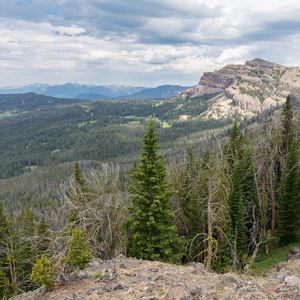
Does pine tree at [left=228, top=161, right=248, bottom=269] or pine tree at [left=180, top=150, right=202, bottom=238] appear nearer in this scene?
pine tree at [left=228, top=161, right=248, bottom=269]

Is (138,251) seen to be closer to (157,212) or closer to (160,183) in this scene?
(157,212)

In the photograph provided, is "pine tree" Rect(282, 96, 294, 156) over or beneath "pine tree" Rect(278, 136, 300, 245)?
over

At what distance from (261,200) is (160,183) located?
51.5 ft

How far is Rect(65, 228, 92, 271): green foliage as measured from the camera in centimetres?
Answer: 1434

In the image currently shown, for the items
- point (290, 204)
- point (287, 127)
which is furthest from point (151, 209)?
point (287, 127)

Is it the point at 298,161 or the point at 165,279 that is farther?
the point at 298,161

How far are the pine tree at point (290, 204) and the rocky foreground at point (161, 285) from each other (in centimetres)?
2218

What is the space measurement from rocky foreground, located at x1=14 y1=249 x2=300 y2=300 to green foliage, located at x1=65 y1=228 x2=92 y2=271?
24.0 inches

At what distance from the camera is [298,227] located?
3466cm

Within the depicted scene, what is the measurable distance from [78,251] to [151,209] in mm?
9863

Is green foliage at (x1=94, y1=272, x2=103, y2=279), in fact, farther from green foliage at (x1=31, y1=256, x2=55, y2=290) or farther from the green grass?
the green grass

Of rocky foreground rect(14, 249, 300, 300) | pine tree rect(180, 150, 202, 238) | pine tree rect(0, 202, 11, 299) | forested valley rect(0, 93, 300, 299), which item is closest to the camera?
rocky foreground rect(14, 249, 300, 300)

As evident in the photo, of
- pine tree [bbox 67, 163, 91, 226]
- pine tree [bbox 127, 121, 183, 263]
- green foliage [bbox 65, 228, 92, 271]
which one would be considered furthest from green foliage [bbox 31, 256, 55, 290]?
pine tree [bbox 67, 163, 91, 226]

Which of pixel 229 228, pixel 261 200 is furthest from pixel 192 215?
pixel 261 200
